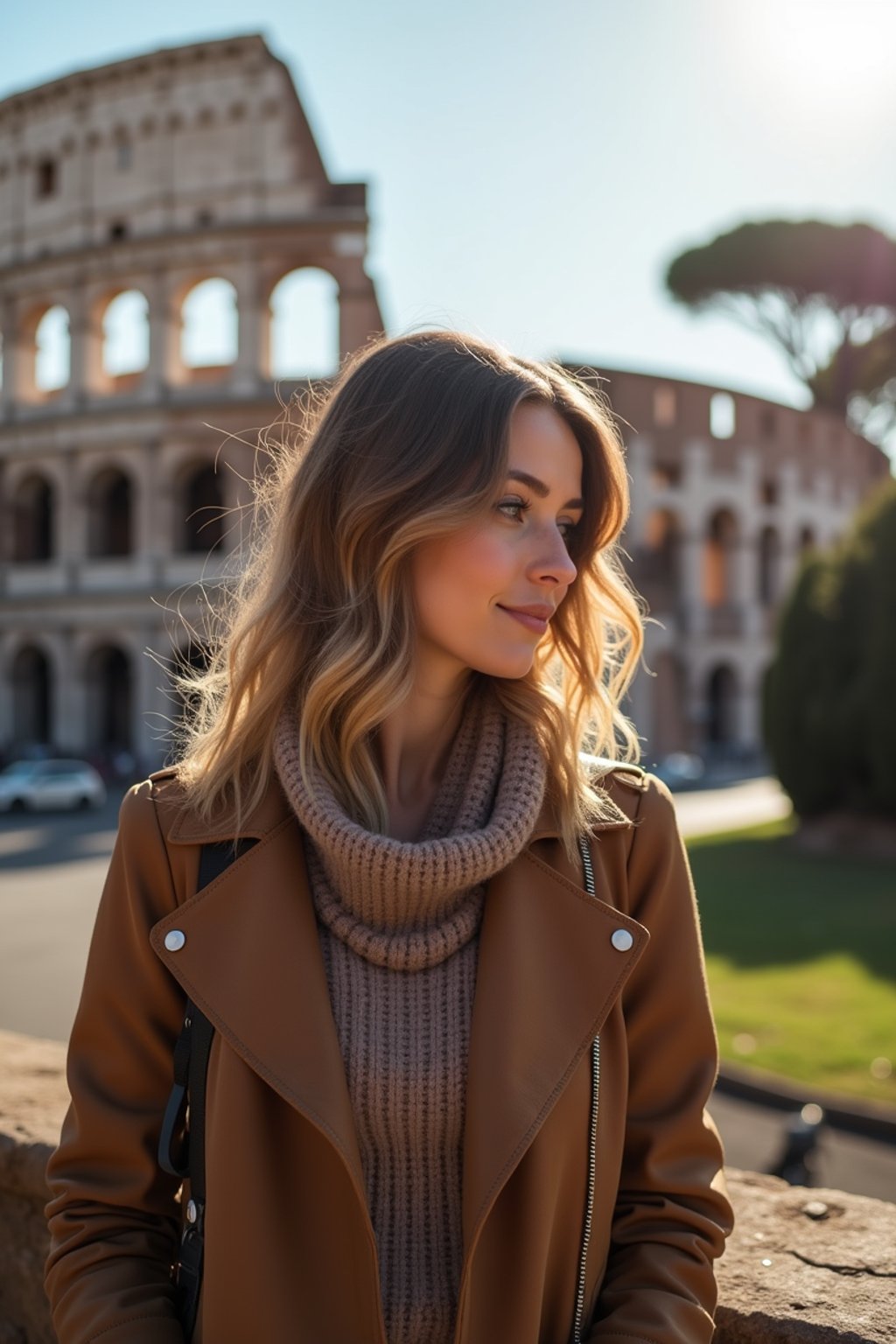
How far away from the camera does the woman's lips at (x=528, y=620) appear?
1794 millimetres

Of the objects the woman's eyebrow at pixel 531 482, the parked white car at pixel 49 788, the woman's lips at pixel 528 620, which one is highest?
the woman's eyebrow at pixel 531 482

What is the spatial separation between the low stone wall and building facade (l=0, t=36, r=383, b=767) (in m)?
25.3

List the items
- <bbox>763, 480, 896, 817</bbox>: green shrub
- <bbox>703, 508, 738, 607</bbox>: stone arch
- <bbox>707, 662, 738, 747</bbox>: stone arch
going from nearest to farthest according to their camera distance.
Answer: <bbox>763, 480, 896, 817</bbox>: green shrub → <bbox>707, 662, 738, 747</bbox>: stone arch → <bbox>703, 508, 738, 607</bbox>: stone arch

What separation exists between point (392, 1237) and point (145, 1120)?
1.33ft

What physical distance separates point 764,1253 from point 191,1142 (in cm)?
105

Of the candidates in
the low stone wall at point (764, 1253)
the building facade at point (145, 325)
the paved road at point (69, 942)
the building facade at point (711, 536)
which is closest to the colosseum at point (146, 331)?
the building facade at point (145, 325)

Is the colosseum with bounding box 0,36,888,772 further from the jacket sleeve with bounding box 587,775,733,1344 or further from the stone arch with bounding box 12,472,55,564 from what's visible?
the jacket sleeve with bounding box 587,775,733,1344

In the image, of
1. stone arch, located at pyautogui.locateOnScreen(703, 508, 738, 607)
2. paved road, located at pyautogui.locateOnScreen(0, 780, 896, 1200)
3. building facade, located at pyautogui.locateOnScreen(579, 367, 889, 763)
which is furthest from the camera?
stone arch, located at pyautogui.locateOnScreen(703, 508, 738, 607)

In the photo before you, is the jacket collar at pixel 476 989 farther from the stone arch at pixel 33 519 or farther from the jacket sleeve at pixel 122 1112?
the stone arch at pixel 33 519

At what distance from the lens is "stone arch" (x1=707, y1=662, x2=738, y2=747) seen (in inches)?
1639

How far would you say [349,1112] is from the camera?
1.53 m

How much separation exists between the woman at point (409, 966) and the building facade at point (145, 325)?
84.5 feet

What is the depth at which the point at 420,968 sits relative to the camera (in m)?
1.64

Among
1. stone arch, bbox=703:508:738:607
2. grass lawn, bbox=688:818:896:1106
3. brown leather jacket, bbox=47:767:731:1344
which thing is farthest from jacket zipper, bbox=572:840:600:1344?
stone arch, bbox=703:508:738:607
